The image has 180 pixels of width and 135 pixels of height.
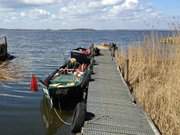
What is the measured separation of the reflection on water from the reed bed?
2539mm

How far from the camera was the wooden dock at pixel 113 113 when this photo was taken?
27.8 feet

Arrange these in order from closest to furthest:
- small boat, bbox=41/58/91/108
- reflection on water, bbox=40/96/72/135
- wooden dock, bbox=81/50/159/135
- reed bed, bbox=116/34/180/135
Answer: wooden dock, bbox=81/50/159/135 → reed bed, bbox=116/34/180/135 → reflection on water, bbox=40/96/72/135 → small boat, bbox=41/58/91/108

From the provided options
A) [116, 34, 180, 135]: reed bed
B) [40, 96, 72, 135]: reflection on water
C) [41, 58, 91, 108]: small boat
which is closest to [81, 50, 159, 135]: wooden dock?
[116, 34, 180, 135]: reed bed

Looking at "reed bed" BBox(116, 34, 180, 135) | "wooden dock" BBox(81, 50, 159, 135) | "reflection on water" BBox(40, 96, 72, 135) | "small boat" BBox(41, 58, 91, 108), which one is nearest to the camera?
"wooden dock" BBox(81, 50, 159, 135)

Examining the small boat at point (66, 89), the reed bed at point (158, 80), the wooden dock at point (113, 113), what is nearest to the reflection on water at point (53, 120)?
the small boat at point (66, 89)

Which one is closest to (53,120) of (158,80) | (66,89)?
(66,89)

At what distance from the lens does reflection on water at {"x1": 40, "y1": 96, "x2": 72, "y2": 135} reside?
12.9m

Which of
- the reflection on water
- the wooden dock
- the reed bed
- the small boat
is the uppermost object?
the reed bed

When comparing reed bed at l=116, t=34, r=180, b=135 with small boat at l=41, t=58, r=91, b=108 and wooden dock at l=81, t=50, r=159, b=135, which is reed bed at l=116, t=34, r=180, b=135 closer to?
wooden dock at l=81, t=50, r=159, b=135

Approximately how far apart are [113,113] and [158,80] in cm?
377

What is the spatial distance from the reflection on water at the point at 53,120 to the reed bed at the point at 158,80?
2.54 m

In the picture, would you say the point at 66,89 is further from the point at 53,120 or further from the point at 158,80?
the point at 158,80

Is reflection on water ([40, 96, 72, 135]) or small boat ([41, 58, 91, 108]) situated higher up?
small boat ([41, 58, 91, 108])

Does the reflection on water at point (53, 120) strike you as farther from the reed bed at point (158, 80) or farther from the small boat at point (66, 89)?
the reed bed at point (158, 80)
